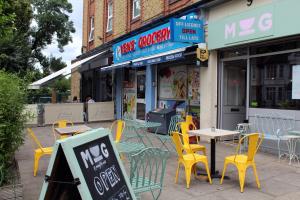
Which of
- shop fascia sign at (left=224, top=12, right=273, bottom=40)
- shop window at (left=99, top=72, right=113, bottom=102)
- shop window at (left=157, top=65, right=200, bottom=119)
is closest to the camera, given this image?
shop fascia sign at (left=224, top=12, right=273, bottom=40)

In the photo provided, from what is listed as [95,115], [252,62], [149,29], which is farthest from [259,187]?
[95,115]

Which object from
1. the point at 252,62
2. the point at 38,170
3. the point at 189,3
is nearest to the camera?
the point at 38,170

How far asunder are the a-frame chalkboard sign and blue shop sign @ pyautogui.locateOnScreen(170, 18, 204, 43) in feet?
22.9

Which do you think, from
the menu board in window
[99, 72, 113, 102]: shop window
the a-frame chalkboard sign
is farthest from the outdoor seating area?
[99, 72, 113, 102]: shop window

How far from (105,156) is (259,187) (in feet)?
11.1

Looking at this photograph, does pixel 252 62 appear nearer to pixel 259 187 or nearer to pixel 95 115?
pixel 259 187

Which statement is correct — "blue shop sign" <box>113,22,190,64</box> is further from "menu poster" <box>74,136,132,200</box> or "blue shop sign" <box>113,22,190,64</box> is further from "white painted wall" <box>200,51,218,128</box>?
"menu poster" <box>74,136,132,200</box>

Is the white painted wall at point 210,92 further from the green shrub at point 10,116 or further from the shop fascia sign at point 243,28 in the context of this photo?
the green shrub at point 10,116

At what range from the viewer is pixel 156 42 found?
1207cm

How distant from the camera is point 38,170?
264 inches

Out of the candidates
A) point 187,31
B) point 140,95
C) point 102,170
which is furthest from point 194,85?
point 102,170

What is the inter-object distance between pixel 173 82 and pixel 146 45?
1.93 m

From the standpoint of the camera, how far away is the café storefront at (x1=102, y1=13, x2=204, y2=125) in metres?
9.87

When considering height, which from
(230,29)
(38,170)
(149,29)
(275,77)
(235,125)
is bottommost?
(38,170)
